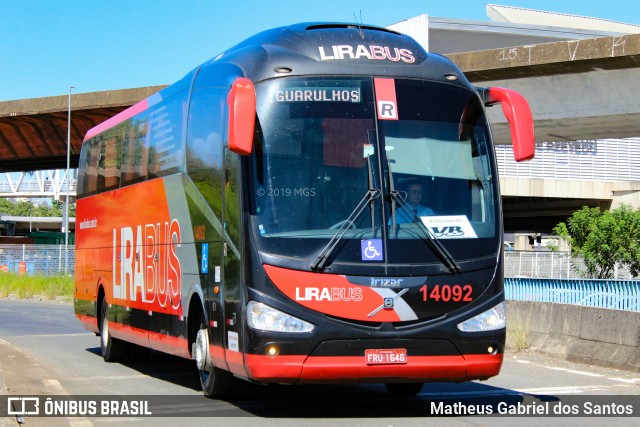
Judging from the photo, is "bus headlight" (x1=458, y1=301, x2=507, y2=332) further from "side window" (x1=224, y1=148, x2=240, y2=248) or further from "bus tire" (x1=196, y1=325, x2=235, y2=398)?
"bus tire" (x1=196, y1=325, x2=235, y2=398)

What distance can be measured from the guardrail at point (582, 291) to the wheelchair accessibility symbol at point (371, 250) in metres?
9.85

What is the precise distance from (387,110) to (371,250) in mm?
1388

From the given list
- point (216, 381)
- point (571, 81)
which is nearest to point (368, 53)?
point (216, 381)

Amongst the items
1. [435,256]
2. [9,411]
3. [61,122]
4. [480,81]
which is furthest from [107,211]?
[61,122]

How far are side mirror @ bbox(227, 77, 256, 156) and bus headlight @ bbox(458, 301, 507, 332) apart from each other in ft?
8.25

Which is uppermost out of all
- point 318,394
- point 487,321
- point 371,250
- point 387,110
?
point 387,110

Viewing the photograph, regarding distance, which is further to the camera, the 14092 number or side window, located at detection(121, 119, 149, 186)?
side window, located at detection(121, 119, 149, 186)

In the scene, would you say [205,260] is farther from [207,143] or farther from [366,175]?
[366,175]

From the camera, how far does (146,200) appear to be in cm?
1366

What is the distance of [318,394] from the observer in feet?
37.8

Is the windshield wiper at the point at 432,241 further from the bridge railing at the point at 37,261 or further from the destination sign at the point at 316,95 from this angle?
the bridge railing at the point at 37,261

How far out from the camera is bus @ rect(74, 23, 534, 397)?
9062 mm

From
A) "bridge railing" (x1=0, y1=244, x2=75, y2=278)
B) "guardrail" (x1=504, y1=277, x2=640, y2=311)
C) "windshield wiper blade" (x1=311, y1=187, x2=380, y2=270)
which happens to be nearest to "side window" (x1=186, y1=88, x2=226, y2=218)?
"windshield wiper blade" (x1=311, y1=187, x2=380, y2=270)

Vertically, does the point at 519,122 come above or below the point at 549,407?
above
